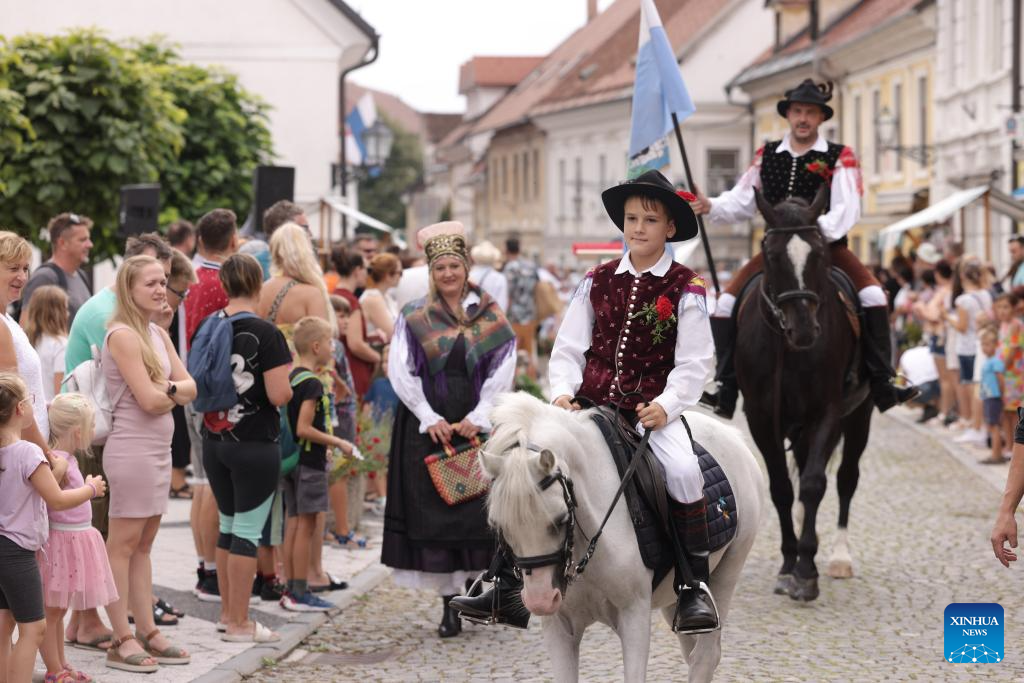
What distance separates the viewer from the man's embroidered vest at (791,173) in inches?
402

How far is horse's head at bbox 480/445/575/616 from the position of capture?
512 cm

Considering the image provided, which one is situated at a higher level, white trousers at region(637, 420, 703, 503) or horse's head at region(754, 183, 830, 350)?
horse's head at region(754, 183, 830, 350)

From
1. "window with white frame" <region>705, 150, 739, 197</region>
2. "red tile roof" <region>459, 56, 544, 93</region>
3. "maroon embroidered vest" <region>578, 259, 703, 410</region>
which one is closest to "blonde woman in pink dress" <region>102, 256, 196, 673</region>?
"maroon embroidered vest" <region>578, 259, 703, 410</region>

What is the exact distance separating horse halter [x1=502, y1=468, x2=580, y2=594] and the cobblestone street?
252 centimetres

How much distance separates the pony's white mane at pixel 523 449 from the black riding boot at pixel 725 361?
16.2 ft

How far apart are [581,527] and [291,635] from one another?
11.7 ft

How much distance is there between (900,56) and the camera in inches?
1548

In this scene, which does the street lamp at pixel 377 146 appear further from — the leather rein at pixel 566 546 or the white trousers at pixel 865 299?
the leather rein at pixel 566 546

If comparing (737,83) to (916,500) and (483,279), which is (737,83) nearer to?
(483,279)

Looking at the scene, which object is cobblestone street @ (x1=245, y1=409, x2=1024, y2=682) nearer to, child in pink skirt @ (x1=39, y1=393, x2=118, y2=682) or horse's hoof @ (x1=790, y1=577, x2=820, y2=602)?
horse's hoof @ (x1=790, y1=577, x2=820, y2=602)

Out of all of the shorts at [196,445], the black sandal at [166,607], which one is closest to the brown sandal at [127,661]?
the black sandal at [166,607]

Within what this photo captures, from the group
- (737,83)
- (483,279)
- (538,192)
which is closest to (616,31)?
(538,192)

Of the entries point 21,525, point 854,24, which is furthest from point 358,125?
point 21,525

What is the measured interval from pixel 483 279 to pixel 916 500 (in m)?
6.09
